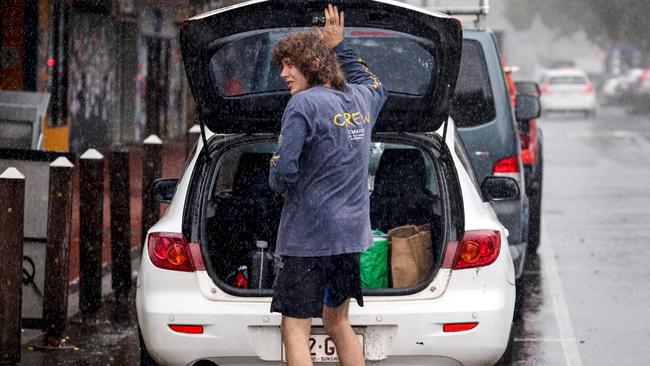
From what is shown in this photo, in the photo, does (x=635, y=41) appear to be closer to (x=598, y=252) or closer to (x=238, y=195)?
(x=598, y=252)

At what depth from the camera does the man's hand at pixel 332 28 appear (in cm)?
598

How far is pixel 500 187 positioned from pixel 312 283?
2025 millimetres

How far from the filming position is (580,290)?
34.9 feet

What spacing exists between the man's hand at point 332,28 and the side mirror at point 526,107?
476 cm

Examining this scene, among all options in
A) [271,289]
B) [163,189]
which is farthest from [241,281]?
[163,189]

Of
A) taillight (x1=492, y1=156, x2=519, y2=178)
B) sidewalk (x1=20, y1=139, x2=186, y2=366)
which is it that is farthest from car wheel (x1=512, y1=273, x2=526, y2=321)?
sidewalk (x1=20, y1=139, x2=186, y2=366)

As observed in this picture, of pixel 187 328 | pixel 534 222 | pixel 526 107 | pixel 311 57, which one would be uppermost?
pixel 311 57

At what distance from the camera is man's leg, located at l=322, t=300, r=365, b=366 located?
18.9ft

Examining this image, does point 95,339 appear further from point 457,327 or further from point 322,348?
point 457,327

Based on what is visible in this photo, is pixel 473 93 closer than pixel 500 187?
No

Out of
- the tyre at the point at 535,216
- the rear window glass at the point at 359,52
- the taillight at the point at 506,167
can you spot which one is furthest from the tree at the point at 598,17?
the rear window glass at the point at 359,52

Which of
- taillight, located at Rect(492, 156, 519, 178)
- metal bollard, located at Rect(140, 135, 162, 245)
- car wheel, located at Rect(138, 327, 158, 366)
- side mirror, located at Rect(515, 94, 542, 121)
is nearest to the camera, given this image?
car wheel, located at Rect(138, 327, 158, 366)

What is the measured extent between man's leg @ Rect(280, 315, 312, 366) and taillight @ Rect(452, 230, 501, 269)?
0.81 meters

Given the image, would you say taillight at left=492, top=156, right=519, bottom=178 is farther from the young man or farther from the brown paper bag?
the young man
